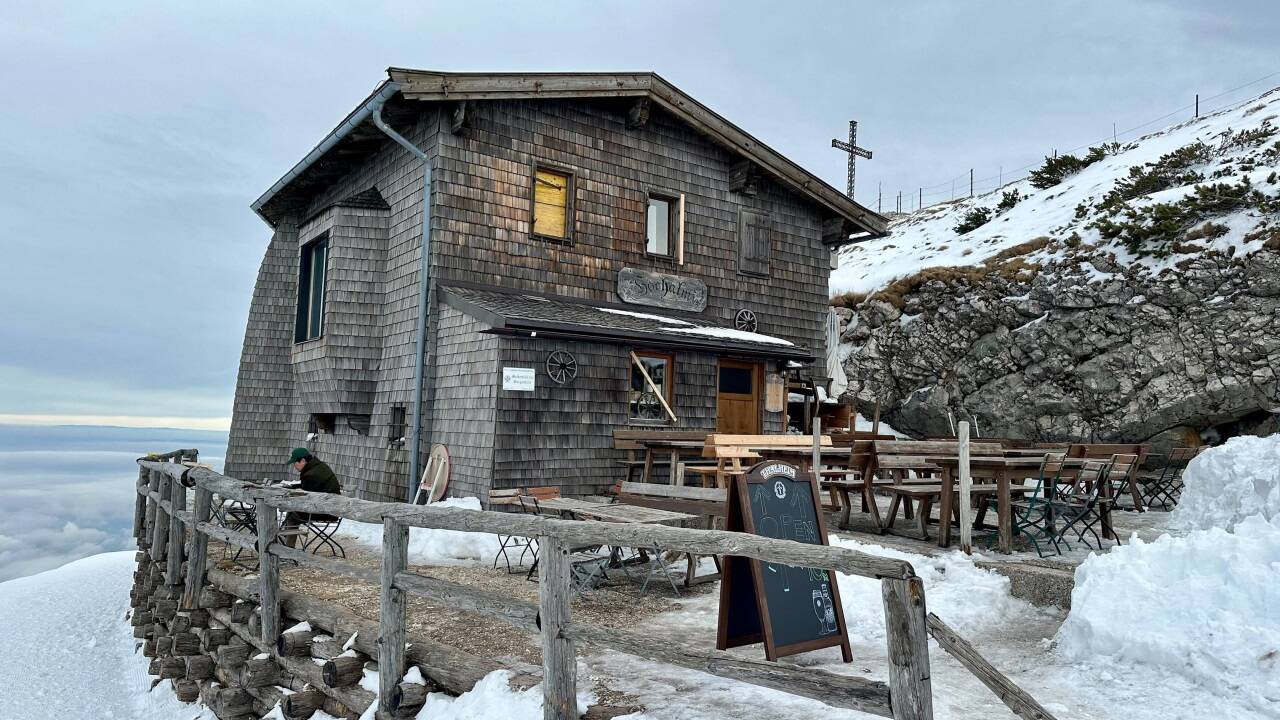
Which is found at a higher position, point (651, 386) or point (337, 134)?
point (337, 134)

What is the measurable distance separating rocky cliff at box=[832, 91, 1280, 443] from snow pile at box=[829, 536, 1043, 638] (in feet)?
45.9

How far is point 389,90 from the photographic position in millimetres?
12578

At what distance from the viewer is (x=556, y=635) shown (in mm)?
4375

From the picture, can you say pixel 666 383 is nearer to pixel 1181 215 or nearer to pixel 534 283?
pixel 534 283

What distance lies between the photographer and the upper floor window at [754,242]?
1684cm

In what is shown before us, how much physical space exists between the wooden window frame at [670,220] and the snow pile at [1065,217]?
448 inches

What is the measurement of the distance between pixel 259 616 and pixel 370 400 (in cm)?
768

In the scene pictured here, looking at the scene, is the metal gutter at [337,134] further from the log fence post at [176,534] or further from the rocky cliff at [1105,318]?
the rocky cliff at [1105,318]

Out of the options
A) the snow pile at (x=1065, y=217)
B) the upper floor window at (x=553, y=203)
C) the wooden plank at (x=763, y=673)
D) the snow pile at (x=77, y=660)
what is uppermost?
the snow pile at (x=1065, y=217)

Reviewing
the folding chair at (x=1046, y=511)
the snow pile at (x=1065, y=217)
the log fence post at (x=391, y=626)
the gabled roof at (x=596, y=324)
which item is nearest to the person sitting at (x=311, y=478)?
the gabled roof at (x=596, y=324)

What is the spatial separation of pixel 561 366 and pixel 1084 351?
13.9m

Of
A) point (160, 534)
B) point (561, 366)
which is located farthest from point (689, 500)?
point (160, 534)

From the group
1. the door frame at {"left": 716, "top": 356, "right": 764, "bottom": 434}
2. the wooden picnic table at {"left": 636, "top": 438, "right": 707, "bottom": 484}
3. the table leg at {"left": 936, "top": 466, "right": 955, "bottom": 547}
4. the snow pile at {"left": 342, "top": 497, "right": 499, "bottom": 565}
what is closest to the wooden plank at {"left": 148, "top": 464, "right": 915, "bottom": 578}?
the snow pile at {"left": 342, "top": 497, "right": 499, "bottom": 565}

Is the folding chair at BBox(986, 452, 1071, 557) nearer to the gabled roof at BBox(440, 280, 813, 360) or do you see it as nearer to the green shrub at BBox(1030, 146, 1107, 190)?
the gabled roof at BBox(440, 280, 813, 360)
